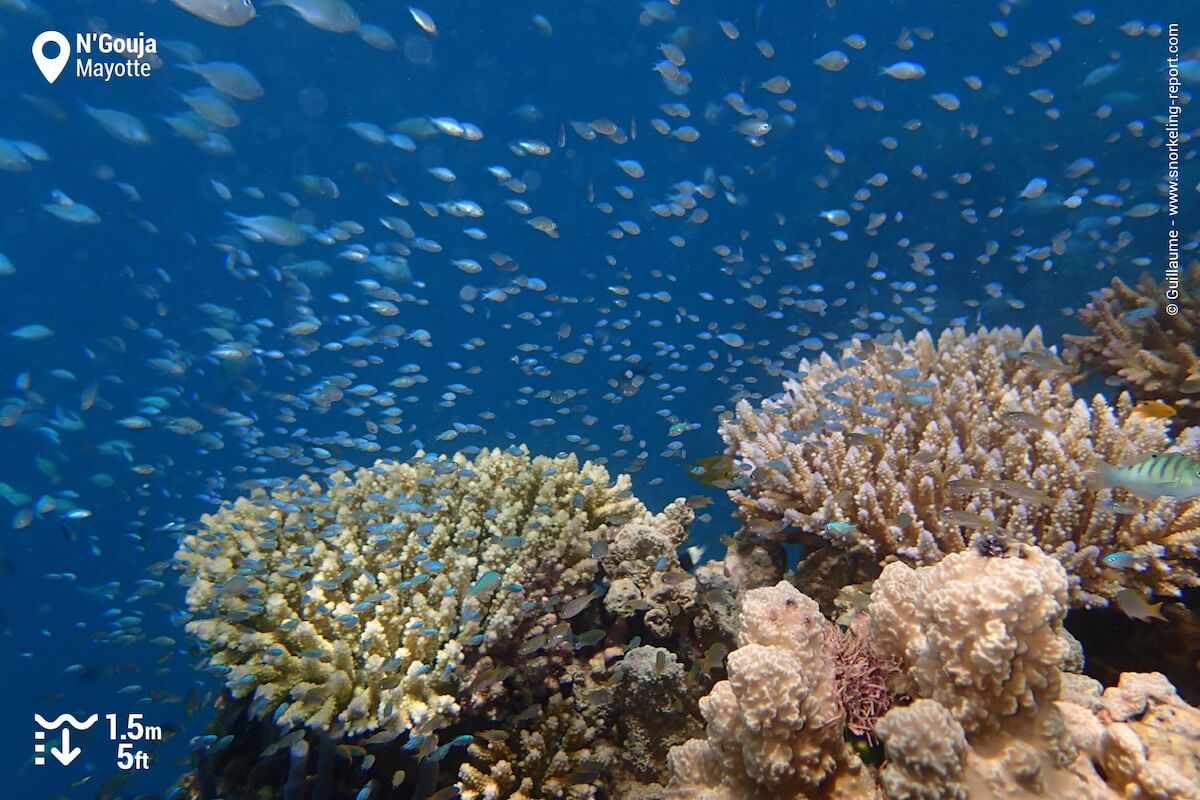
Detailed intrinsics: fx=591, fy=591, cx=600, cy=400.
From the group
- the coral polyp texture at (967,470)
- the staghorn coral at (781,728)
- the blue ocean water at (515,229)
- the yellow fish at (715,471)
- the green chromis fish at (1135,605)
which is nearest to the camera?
the staghorn coral at (781,728)

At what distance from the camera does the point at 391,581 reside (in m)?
4.63

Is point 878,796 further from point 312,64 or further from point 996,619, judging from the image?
point 312,64

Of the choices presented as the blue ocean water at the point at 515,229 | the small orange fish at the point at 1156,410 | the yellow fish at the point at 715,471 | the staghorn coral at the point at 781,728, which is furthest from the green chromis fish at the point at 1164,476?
the blue ocean water at the point at 515,229

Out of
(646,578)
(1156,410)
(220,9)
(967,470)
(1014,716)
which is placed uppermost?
(220,9)

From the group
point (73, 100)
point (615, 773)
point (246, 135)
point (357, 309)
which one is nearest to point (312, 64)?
point (246, 135)

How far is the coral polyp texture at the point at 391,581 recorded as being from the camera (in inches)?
161

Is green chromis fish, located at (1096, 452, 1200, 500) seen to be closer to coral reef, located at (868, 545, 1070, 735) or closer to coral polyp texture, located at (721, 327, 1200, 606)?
coral polyp texture, located at (721, 327, 1200, 606)

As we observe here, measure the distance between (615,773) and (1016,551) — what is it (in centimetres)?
294

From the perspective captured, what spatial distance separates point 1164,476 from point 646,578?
334 centimetres

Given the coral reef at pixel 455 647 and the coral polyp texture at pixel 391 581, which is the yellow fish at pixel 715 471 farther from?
the coral reef at pixel 455 647

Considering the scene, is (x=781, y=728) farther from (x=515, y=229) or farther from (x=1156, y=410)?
(x=515, y=229)

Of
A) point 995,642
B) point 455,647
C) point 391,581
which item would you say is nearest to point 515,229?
point 391,581

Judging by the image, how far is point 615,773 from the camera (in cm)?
407

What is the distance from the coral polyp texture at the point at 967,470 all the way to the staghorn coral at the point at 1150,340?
918mm
